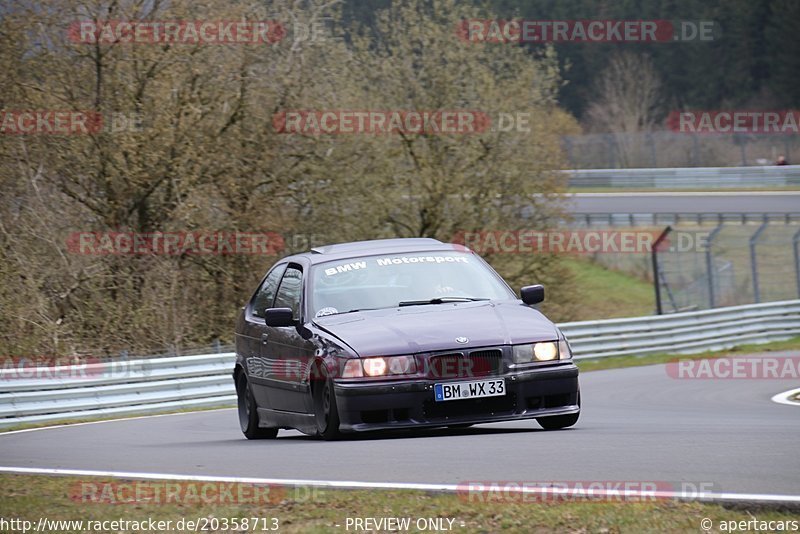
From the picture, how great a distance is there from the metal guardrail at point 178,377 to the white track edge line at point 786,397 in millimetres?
7633

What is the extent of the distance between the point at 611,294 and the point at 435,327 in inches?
1186

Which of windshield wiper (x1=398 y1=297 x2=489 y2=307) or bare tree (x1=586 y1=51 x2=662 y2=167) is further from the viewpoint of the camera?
bare tree (x1=586 y1=51 x2=662 y2=167)

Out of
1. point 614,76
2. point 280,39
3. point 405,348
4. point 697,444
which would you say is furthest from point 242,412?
point 614,76

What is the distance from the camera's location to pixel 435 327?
8484mm

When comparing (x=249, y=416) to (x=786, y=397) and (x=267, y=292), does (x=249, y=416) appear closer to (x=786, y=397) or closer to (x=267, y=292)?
(x=267, y=292)

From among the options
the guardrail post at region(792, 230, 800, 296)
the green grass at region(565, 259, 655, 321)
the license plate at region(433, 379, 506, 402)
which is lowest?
the green grass at region(565, 259, 655, 321)

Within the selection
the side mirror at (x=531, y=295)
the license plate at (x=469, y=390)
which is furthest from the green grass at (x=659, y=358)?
the license plate at (x=469, y=390)

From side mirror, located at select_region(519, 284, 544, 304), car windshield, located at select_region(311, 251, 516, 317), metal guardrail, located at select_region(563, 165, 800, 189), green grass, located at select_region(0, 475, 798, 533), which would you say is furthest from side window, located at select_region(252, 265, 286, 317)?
metal guardrail, located at select_region(563, 165, 800, 189)

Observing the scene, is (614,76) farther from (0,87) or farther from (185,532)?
(185,532)

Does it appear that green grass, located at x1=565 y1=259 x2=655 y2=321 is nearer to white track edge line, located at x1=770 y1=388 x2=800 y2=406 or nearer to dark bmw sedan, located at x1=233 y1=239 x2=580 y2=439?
white track edge line, located at x1=770 y1=388 x2=800 y2=406

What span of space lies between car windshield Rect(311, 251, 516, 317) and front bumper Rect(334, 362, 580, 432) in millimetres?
1169

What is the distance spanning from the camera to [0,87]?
2352 cm

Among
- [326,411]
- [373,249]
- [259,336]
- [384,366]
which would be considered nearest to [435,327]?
[384,366]

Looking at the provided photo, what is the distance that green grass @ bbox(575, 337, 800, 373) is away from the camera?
73.4 feet
